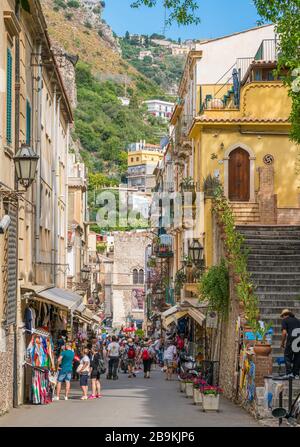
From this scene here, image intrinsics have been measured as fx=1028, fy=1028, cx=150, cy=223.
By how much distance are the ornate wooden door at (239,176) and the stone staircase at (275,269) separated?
6338 mm

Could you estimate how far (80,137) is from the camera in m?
196

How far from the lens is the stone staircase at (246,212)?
36.8 metres

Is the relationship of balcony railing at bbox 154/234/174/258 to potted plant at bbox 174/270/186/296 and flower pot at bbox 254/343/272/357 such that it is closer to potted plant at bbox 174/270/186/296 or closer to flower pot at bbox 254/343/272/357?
potted plant at bbox 174/270/186/296

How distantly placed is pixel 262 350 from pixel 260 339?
0.52m

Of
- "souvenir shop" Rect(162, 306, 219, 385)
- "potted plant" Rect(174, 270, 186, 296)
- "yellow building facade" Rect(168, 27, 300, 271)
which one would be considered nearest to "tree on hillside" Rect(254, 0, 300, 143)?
"souvenir shop" Rect(162, 306, 219, 385)

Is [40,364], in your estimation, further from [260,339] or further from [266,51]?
[266,51]

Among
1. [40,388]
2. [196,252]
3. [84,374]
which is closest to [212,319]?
[84,374]

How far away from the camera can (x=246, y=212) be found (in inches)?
1458

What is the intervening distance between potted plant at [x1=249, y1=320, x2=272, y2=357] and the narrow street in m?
1.20

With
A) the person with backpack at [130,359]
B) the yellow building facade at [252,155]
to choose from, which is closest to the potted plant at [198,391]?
the yellow building facade at [252,155]

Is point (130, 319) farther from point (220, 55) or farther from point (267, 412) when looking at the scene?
point (267, 412)

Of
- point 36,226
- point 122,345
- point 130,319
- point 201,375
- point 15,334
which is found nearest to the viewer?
point 15,334
